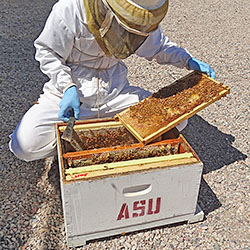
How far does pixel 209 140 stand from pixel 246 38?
9.86ft

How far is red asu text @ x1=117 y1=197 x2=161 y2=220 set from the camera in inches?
77.0

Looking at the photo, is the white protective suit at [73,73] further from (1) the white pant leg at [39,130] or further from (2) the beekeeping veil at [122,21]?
(2) the beekeeping veil at [122,21]

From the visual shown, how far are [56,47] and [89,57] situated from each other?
25cm

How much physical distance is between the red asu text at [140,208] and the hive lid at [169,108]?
0.35 m

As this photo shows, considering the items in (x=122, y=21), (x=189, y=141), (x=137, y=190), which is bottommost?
(x=189, y=141)

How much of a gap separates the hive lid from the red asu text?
1.16 feet

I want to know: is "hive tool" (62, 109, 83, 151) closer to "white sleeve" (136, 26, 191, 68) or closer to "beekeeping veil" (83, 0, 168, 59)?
"beekeeping veil" (83, 0, 168, 59)

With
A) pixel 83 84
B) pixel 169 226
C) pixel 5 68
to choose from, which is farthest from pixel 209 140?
pixel 5 68

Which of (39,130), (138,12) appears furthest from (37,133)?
(138,12)

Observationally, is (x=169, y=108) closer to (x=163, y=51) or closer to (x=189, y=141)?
(x=163, y=51)

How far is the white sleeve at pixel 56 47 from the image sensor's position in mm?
2186

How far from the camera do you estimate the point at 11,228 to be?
2.13m

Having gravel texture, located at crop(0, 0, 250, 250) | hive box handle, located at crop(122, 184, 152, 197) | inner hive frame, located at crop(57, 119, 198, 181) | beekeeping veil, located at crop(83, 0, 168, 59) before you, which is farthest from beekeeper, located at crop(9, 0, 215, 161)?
hive box handle, located at crop(122, 184, 152, 197)

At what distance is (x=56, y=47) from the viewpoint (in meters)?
2.24
